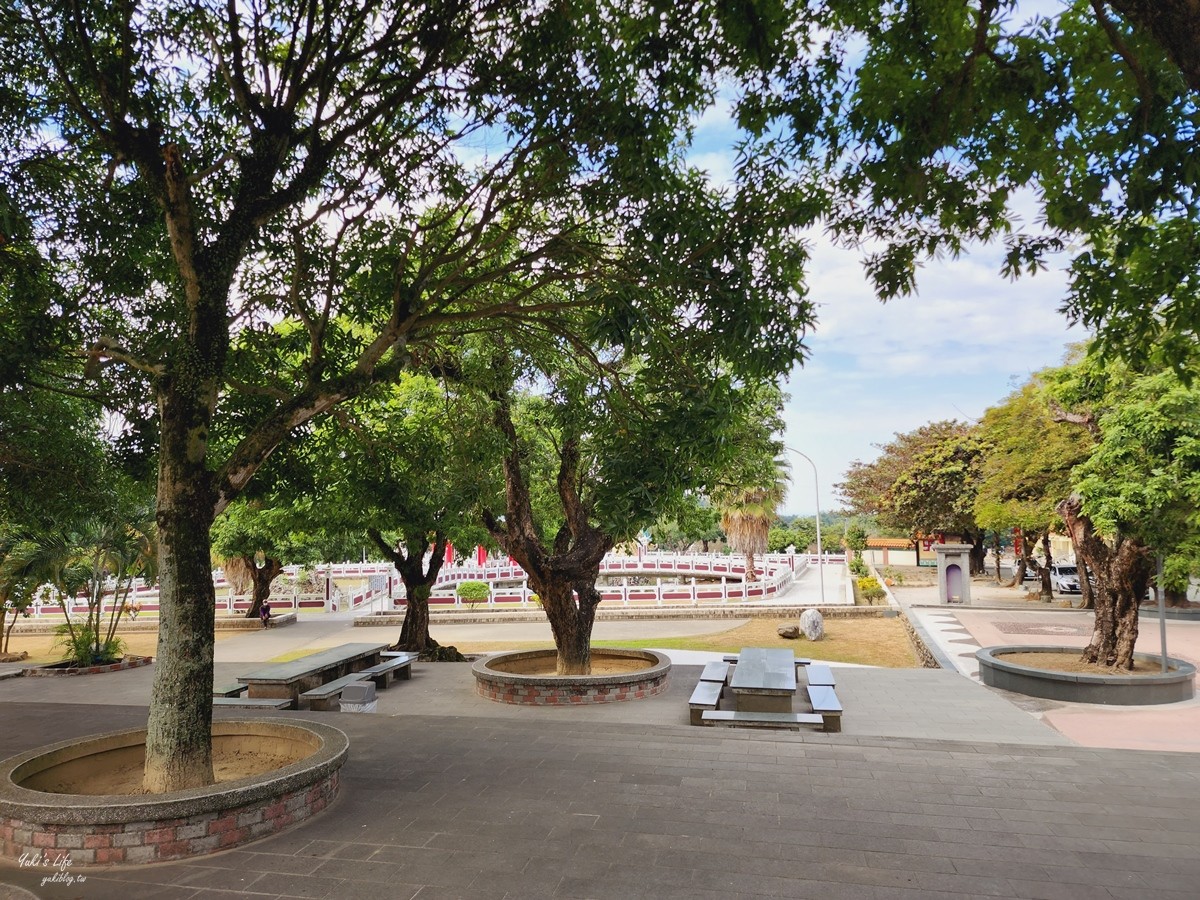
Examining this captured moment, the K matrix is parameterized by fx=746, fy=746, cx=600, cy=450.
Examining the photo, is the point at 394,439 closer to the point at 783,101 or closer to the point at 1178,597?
the point at 783,101

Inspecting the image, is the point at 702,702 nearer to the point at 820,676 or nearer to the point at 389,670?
the point at 820,676

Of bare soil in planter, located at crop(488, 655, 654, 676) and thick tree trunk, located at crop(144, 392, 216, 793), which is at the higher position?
thick tree trunk, located at crop(144, 392, 216, 793)

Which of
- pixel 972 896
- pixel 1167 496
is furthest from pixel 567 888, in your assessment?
pixel 1167 496

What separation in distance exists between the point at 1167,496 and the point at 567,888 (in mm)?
9460

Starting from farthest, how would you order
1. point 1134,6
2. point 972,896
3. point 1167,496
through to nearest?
1. point 1167,496
2. point 972,896
3. point 1134,6

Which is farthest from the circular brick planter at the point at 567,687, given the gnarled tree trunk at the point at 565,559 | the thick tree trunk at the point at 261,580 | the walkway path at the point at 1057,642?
the thick tree trunk at the point at 261,580

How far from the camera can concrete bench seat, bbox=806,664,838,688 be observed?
10141 mm

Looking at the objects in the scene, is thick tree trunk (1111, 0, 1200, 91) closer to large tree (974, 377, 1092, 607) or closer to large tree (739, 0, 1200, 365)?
large tree (739, 0, 1200, 365)

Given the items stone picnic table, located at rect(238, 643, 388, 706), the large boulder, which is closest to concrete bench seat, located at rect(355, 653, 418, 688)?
stone picnic table, located at rect(238, 643, 388, 706)

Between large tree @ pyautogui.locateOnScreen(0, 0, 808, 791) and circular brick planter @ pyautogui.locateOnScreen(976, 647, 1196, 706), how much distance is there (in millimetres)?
8104

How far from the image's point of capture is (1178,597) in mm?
22219

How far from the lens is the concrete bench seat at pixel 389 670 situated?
38.8 ft

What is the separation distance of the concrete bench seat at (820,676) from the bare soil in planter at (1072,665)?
11.4ft

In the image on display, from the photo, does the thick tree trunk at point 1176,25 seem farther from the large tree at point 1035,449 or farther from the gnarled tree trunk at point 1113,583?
the gnarled tree trunk at point 1113,583
